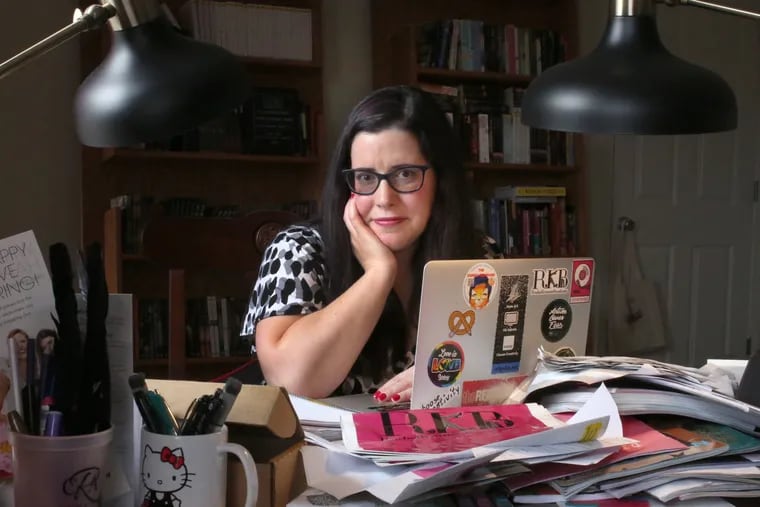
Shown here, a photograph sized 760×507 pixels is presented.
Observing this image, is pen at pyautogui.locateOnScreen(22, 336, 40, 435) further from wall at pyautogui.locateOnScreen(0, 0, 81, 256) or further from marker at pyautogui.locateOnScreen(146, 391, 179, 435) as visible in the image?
wall at pyautogui.locateOnScreen(0, 0, 81, 256)

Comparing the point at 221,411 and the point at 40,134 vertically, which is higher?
the point at 40,134

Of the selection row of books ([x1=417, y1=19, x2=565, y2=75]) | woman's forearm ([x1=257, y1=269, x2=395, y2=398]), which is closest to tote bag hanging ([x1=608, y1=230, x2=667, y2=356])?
row of books ([x1=417, y1=19, x2=565, y2=75])

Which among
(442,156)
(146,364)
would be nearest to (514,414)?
(442,156)

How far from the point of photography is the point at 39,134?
2.65m

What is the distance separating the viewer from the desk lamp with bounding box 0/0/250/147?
2.18ft

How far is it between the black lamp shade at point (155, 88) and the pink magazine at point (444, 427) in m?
0.35

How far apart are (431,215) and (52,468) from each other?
1047 mm

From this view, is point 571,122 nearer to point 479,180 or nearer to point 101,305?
point 101,305

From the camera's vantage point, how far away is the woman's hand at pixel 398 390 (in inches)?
42.3

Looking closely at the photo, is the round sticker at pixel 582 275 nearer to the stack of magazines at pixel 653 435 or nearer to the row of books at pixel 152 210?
the stack of magazines at pixel 653 435

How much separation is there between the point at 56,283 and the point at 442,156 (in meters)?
1.01

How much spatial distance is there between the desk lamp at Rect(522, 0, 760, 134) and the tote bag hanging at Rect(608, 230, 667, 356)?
8.45 ft

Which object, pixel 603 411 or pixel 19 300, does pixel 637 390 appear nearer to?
pixel 603 411

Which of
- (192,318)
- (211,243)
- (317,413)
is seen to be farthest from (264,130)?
(317,413)
